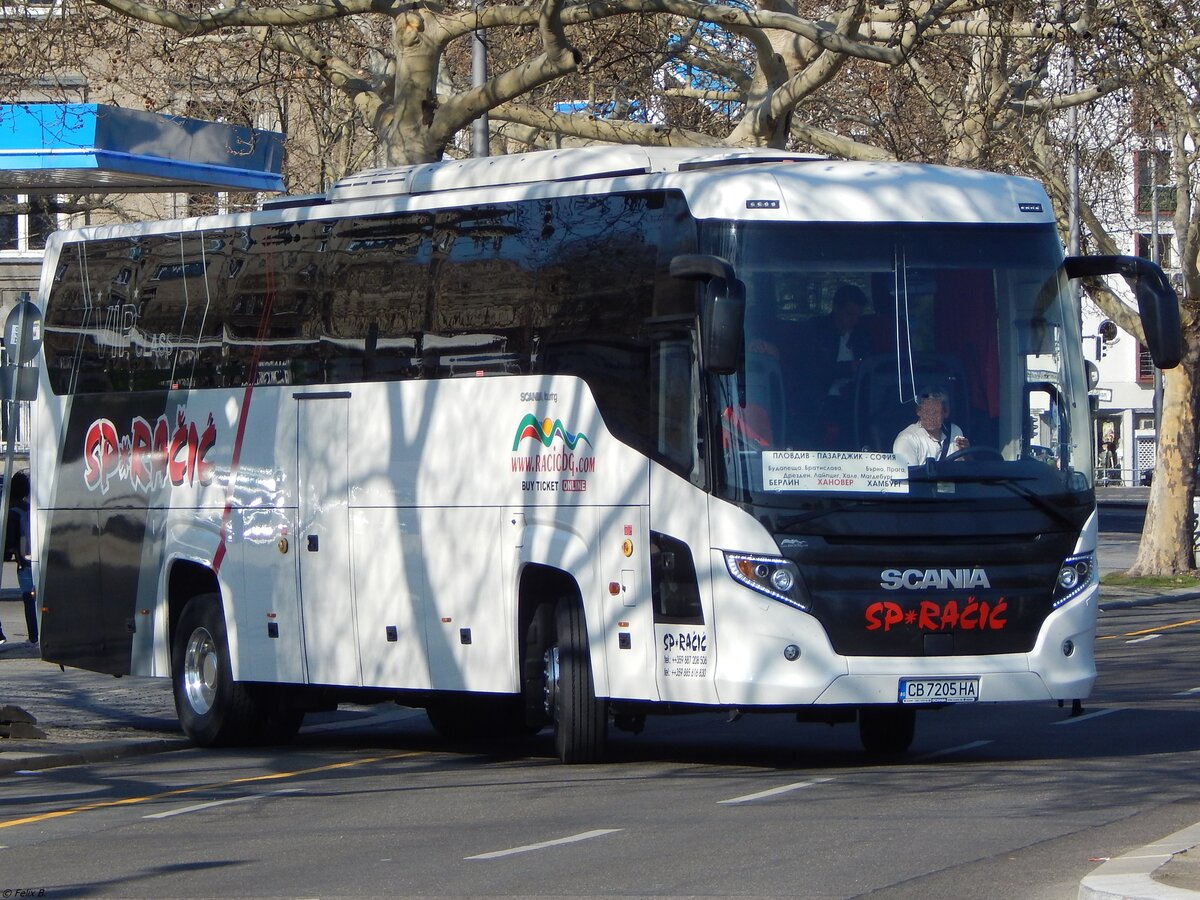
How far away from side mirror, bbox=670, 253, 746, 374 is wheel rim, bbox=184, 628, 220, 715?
204 inches

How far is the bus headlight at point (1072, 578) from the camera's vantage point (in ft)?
38.2

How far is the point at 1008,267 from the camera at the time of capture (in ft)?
38.9

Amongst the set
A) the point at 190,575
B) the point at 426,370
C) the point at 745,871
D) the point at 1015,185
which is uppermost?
the point at 1015,185

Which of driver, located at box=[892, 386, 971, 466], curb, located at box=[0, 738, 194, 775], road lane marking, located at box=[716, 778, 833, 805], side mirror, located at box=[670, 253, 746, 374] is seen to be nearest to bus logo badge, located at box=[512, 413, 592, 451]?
side mirror, located at box=[670, 253, 746, 374]

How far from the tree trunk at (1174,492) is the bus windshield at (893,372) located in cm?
2313

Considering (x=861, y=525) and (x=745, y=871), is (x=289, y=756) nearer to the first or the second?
(x=861, y=525)

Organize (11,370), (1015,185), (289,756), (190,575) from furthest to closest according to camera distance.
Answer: (11,370) < (190,575) < (289,756) < (1015,185)

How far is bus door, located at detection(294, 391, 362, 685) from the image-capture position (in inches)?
535

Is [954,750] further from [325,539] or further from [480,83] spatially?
[480,83]

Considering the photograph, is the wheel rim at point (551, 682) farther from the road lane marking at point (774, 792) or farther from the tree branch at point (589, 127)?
the tree branch at point (589, 127)

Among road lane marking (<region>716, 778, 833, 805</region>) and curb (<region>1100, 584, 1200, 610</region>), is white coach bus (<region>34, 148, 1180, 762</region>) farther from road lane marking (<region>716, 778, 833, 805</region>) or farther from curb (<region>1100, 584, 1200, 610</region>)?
curb (<region>1100, 584, 1200, 610</region>)

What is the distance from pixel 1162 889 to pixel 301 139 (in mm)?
33643

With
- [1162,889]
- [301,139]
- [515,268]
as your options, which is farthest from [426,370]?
[301,139]

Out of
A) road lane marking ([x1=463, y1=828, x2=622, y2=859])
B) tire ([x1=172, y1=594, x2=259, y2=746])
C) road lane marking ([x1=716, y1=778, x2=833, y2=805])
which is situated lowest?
road lane marking ([x1=463, y1=828, x2=622, y2=859])
